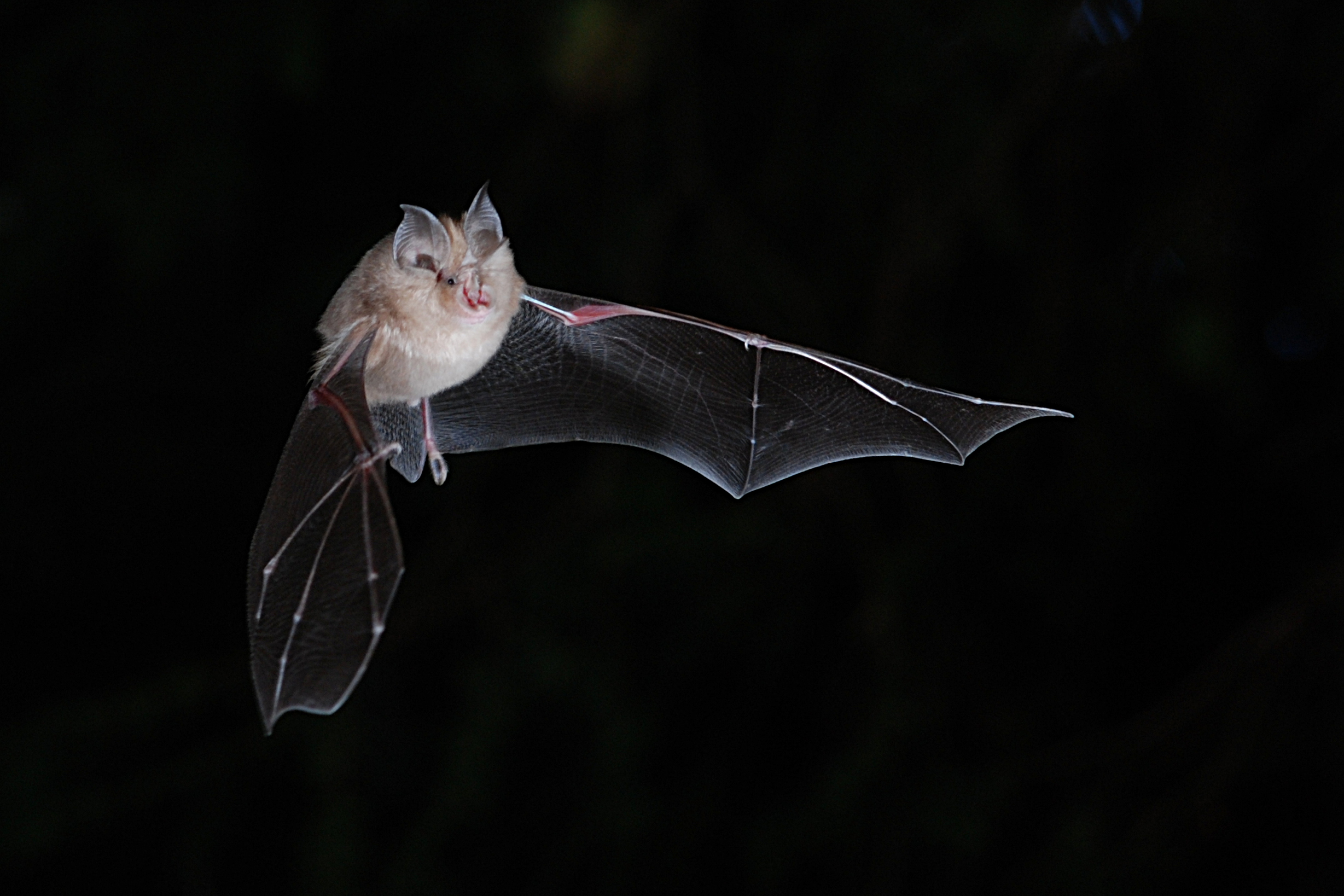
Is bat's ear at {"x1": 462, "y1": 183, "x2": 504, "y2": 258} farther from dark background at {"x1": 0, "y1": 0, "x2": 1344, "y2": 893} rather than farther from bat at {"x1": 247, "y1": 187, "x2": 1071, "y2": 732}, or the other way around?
dark background at {"x1": 0, "y1": 0, "x2": 1344, "y2": 893}

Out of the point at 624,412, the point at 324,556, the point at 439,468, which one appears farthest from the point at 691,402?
the point at 324,556

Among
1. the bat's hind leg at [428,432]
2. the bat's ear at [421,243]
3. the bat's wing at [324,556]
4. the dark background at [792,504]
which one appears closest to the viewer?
the bat's wing at [324,556]

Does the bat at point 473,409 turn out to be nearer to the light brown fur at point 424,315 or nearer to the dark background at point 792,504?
the light brown fur at point 424,315

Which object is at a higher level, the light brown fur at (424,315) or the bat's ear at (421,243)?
the bat's ear at (421,243)

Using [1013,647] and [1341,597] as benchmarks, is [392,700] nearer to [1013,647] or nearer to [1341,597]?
[1013,647]

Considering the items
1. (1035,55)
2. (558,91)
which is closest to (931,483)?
(1035,55)

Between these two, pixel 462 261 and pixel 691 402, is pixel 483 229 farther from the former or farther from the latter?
pixel 691 402

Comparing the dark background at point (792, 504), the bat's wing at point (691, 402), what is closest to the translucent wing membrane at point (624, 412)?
the bat's wing at point (691, 402)
